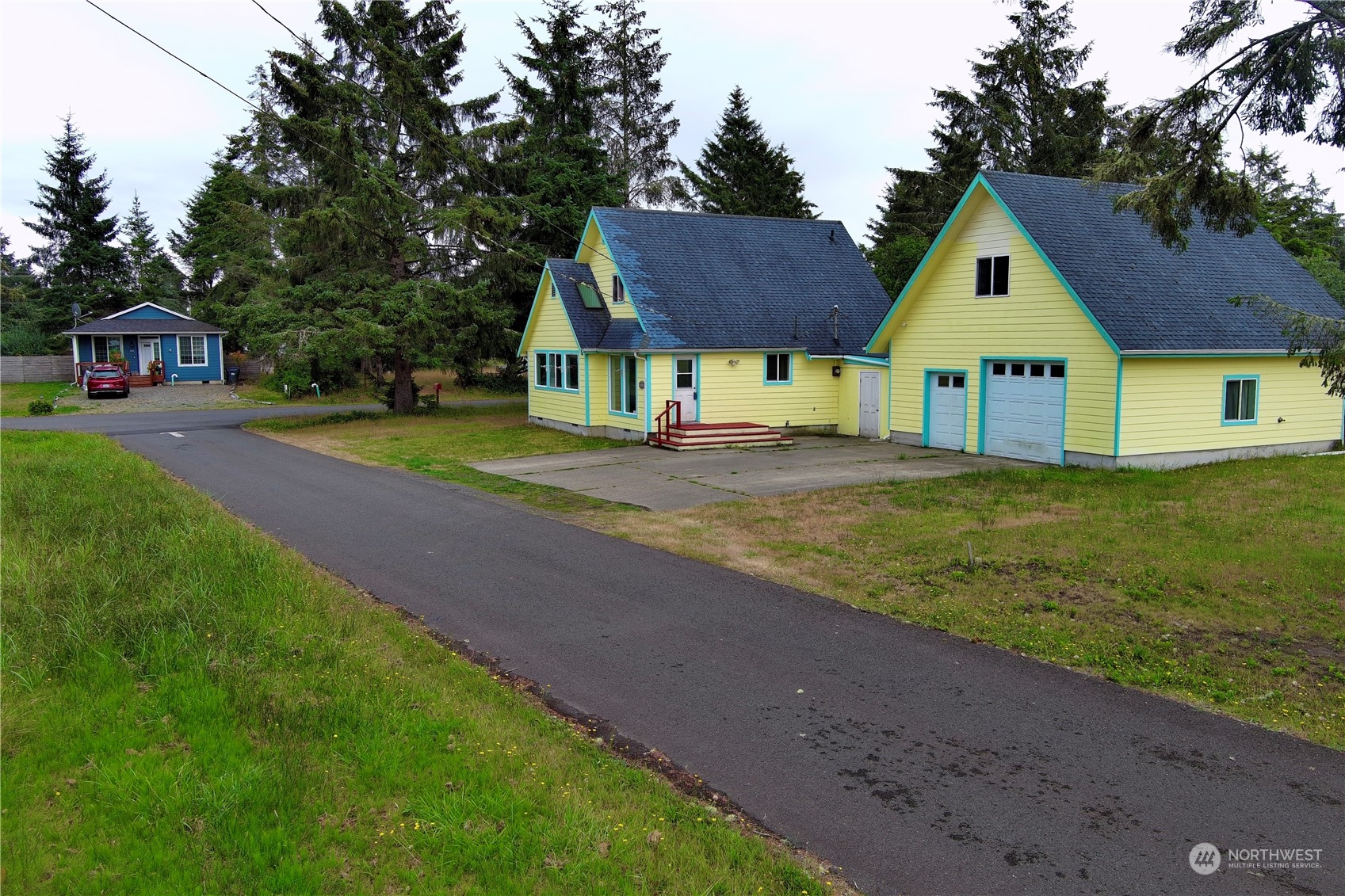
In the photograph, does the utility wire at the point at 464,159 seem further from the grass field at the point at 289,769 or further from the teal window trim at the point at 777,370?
the grass field at the point at 289,769

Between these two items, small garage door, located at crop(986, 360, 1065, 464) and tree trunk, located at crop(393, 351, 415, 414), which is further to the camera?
tree trunk, located at crop(393, 351, 415, 414)

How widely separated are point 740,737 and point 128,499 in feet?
34.7

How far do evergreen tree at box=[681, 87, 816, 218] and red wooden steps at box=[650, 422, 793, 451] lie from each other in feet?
89.3

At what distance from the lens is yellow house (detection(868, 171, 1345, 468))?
60.6 feet

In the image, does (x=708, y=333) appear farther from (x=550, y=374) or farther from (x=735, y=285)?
(x=550, y=374)

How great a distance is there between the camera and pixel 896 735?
20.6 feet

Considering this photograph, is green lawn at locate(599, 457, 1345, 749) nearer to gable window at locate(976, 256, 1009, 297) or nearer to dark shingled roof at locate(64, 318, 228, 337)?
gable window at locate(976, 256, 1009, 297)

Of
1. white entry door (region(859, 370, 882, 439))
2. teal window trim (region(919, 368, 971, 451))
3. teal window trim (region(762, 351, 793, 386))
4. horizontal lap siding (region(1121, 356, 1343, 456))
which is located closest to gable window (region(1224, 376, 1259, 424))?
horizontal lap siding (region(1121, 356, 1343, 456))

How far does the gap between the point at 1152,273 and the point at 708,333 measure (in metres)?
10.9

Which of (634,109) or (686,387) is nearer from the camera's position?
(686,387)

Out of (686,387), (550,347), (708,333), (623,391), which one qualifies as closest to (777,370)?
(708,333)

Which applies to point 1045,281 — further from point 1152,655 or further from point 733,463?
point 1152,655

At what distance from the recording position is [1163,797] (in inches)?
212

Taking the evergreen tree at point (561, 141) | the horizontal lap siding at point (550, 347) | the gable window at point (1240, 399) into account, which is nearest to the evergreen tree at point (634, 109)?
the evergreen tree at point (561, 141)
